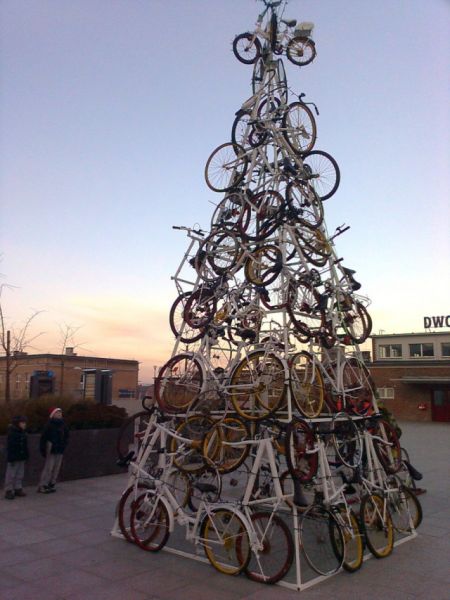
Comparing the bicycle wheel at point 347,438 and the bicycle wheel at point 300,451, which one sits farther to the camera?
the bicycle wheel at point 347,438

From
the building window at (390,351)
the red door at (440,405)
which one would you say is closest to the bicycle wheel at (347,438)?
the red door at (440,405)

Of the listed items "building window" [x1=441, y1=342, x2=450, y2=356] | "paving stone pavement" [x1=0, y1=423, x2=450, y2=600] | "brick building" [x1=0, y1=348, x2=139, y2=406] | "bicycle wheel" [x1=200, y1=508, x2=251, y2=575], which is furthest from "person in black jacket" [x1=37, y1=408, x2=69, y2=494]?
"building window" [x1=441, y1=342, x2=450, y2=356]

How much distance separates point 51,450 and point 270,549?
6.20 m

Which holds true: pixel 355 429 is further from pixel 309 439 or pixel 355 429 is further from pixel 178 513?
pixel 178 513

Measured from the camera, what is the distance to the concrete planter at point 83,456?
1189 centimetres

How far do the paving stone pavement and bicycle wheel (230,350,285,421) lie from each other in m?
1.95

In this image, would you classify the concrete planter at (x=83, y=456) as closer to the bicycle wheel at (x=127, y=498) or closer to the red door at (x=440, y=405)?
the bicycle wheel at (x=127, y=498)

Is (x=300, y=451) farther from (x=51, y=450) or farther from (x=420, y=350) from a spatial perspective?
(x=420, y=350)

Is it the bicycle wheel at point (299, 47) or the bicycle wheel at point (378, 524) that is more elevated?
the bicycle wheel at point (299, 47)

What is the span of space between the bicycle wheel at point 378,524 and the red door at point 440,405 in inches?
1261

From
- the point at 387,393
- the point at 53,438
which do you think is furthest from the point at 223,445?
the point at 387,393

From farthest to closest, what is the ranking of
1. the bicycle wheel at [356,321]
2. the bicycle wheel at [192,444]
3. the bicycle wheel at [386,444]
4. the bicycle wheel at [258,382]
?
1. the bicycle wheel at [356,321]
2. the bicycle wheel at [386,444]
3. the bicycle wheel at [192,444]
4. the bicycle wheel at [258,382]

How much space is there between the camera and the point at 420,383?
37812mm

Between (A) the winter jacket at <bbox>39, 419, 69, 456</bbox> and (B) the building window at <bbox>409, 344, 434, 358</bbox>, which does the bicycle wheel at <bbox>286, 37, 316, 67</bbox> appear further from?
(B) the building window at <bbox>409, 344, 434, 358</bbox>
